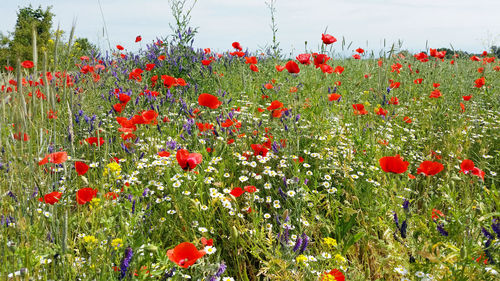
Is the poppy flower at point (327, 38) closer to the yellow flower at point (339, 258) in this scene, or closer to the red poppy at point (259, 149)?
the red poppy at point (259, 149)

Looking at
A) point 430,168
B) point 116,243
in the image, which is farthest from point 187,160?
point 430,168

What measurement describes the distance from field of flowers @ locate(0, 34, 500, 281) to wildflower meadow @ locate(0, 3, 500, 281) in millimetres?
13

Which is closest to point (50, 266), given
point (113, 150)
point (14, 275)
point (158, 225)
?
point (14, 275)

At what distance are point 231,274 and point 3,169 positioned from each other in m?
1.50

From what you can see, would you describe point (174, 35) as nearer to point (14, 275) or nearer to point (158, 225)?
point (158, 225)

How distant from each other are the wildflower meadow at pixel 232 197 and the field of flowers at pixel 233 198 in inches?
0.5

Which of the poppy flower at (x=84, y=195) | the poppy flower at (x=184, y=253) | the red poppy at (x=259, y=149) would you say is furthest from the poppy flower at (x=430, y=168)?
the poppy flower at (x=84, y=195)

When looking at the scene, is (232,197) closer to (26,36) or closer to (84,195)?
(84,195)

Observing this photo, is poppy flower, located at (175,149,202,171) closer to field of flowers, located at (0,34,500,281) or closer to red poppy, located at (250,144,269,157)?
field of flowers, located at (0,34,500,281)

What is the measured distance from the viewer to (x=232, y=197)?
1.82 m

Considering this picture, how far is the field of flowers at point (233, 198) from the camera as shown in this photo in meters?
1.52

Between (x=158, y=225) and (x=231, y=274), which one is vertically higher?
(x=158, y=225)

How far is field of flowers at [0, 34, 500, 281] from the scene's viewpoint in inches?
59.7

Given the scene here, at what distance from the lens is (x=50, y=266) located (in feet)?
5.76
